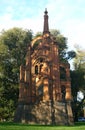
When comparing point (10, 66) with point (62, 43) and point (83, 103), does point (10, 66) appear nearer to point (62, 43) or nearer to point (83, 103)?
point (62, 43)

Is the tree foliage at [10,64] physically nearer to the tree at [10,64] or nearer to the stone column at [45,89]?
the tree at [10,64]

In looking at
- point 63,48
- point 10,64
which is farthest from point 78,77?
point 10,64

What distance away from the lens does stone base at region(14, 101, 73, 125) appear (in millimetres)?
27950

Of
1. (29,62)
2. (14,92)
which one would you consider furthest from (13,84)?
(29,62)

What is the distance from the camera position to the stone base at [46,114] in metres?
28.0

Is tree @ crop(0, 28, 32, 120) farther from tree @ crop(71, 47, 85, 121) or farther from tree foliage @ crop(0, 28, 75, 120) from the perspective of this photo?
tree @ crop(71, 47, 85, 121)

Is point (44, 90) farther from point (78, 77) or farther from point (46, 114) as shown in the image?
point (78, 77)

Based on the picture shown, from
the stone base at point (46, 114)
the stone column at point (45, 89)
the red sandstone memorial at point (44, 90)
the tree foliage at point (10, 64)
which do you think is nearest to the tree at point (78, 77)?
the tree foliage at point (10, 64)

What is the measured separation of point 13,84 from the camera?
3816 centimetres

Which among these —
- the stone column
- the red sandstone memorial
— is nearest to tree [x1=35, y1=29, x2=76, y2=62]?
the red sandstone memorial

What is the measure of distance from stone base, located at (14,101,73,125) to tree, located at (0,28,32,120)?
8.85 m

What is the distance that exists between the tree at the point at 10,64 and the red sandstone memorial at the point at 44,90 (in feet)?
21.2

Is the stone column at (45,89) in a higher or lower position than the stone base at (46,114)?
higher

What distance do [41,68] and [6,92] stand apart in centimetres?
932
